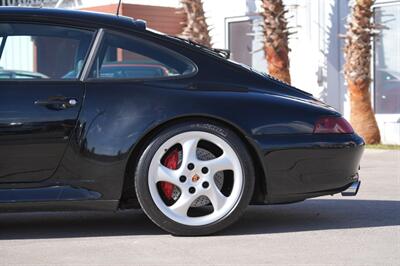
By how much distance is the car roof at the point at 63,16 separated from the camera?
5.78 meters

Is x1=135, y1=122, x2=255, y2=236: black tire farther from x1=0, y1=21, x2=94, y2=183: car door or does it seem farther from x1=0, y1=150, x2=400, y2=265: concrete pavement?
x1=0, y1=21, x2=94, y2=183: car door

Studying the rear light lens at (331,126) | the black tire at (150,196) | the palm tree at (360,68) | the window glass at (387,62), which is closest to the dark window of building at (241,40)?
the window glass at (387,62)

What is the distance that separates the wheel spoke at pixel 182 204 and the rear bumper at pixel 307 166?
1.74 feet

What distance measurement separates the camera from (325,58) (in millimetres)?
15094

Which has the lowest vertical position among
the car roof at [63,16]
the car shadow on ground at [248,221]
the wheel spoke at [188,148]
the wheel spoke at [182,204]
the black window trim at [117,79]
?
the car shadow on ground at [248,221]

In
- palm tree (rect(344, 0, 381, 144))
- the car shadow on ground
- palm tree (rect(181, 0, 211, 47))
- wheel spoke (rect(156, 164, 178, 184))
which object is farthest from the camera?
palm tree (rect(181, 0, 211, 47))

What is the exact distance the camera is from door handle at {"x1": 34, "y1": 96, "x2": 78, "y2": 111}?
5535 mm

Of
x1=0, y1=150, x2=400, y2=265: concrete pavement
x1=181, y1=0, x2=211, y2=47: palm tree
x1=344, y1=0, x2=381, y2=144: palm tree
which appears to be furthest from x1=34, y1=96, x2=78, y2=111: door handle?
x1=181, y1=0, x2=211, y2=47: palm tree

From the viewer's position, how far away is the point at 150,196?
5.59 meters

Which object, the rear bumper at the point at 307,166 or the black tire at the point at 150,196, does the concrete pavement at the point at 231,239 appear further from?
the rear bumper at the point at 307,166

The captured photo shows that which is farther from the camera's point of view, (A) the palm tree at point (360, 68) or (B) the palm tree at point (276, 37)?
(B) the palm tree at point (276, 37)

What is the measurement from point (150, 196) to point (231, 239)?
60 centimetres

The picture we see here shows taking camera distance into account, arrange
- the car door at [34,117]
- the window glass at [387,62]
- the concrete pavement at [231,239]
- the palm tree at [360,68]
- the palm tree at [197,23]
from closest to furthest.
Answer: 1. the concrete pavement at [231,239]
2. the car door at [34,117]
3. the palm tree at [360,68]
4. the window glass at [387,62]
5. the palm tree at [197,23]

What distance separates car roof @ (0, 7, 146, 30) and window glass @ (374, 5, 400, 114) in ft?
29.6
